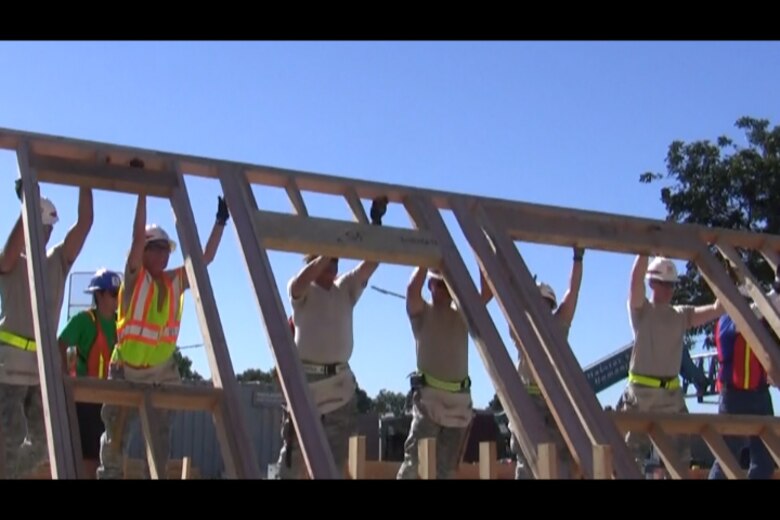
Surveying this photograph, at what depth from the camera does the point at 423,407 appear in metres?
6.59

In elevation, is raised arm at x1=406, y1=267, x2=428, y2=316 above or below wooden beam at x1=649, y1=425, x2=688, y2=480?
above

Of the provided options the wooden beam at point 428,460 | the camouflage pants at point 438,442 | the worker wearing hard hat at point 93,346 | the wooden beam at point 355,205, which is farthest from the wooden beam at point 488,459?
the worker wearing hard hat at point 93,346

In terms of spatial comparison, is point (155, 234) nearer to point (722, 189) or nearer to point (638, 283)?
point (638, 283)

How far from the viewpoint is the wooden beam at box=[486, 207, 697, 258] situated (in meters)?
6.25

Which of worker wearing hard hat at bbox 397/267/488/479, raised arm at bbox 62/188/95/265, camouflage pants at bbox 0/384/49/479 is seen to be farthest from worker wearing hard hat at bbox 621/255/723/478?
camouflage pants at bbox 0/384/49/479

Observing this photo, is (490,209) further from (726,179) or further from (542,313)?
(726,179)

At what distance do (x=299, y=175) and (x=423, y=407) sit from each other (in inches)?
68.1

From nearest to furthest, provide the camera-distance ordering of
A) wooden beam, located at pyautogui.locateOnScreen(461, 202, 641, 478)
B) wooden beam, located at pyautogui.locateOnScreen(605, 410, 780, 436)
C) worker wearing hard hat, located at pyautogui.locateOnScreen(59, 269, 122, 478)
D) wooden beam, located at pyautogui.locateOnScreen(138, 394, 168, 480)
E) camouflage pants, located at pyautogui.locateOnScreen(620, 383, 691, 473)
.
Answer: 1. wooden beam, located at pyautogui.locateOnScreen(138, 394, 168, 480)
2. wooden beam, located at pyautogui.locateOnScreen(461, 202, 641, 478)
3. wooden beam, located at pyautogui.locateOnScreen(605, 410, 780, 436)
4. worker wearing hard hat, located at pyautogui.locateOnScreen(59, 269, 122, 478)
5. camouflage pants, located at pyautogui.locateOnScreen(620, 383, 691, 473)

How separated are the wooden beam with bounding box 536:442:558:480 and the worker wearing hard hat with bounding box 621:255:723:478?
2.14 meters

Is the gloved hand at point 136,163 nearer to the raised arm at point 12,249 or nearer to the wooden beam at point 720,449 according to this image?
the raised arm at point 12,249

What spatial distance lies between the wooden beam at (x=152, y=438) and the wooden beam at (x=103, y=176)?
1.12m

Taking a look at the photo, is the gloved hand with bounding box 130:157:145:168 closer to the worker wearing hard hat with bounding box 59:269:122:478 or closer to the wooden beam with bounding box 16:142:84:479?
the wooden beam with bounding box 16:142:84:479

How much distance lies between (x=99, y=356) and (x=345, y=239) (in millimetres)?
1891
